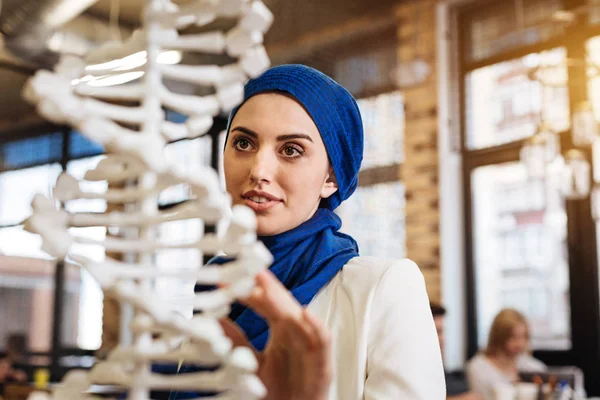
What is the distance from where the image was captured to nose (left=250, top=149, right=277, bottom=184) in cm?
80

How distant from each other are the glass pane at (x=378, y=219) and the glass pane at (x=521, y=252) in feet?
1.86

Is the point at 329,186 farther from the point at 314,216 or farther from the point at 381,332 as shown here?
the point at 381,332

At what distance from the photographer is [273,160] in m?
0.81

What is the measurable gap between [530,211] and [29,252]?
19.9 ft

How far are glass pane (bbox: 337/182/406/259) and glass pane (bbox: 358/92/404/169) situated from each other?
214 millimetres

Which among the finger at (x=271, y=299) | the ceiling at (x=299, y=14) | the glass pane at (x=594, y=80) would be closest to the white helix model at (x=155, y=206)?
the finger at (x=271, y=299)

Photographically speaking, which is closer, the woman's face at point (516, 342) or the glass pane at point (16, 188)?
the woman's face at point (516, 342)

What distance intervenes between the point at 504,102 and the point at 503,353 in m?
1.78

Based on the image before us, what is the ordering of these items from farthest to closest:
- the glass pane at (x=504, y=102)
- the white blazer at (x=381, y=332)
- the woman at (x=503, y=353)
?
the glass pane at (x=504, y=102) → the woman at (x=503, y=353) → the white blazer at (x=381, y=332)

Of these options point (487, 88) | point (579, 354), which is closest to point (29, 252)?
point (487, 88)

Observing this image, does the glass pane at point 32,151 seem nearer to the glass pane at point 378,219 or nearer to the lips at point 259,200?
the glass pane at point 378,219

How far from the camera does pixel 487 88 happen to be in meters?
5.36

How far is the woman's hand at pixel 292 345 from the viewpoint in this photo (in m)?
0.40

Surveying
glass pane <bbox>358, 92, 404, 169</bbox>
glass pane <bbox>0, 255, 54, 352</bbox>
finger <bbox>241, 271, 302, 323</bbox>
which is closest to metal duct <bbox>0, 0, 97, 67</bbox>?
glass pane <bbox>358, 92, 404, 169</bbox>
